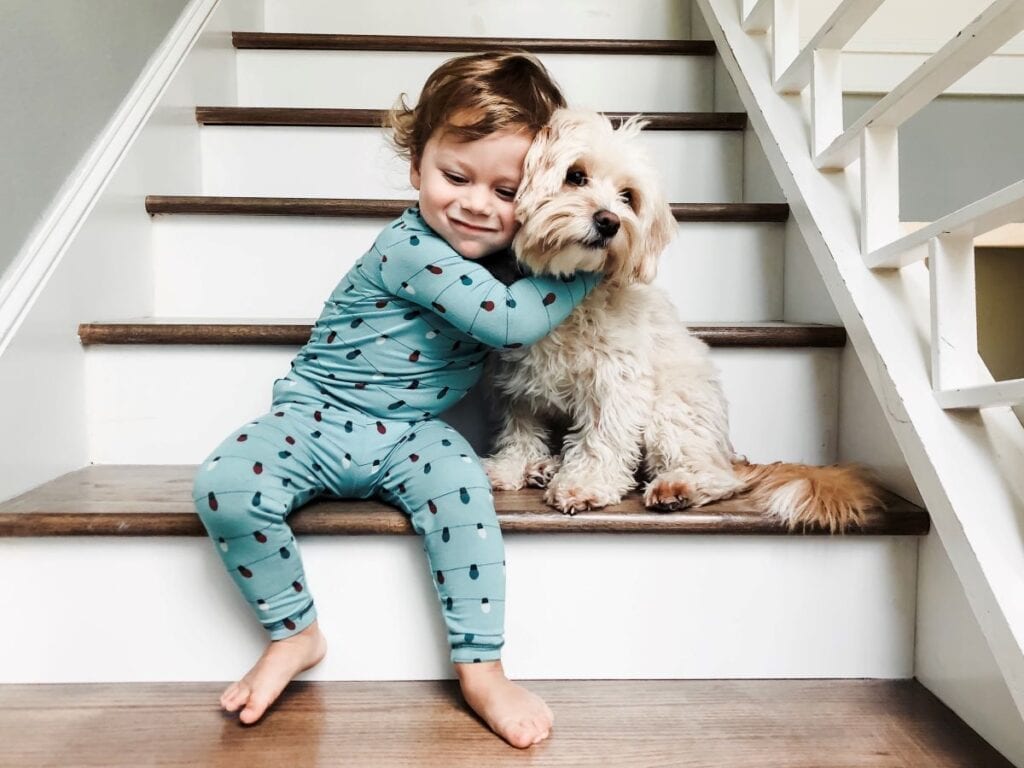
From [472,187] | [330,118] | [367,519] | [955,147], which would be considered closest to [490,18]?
[330,118]

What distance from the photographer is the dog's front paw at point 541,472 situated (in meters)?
1.26

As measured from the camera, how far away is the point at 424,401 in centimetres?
120

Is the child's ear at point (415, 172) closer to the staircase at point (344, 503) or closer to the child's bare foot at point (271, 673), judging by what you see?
the staircase at point (344, 503)

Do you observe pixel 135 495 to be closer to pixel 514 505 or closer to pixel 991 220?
pixel 514 505

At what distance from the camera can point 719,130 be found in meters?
1.85

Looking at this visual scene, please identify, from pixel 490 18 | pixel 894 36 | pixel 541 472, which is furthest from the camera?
pixel 490 18

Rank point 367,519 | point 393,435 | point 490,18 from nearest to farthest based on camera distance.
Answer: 1. point 367,519
2. point 393,435
3. point 490,18

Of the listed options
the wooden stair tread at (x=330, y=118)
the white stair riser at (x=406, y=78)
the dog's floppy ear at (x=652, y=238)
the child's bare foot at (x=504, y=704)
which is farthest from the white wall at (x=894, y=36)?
the child's bare foot at (x=504, y=704)

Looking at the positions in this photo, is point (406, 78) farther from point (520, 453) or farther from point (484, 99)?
point (520, 453)

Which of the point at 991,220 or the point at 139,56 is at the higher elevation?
the point at 139,56

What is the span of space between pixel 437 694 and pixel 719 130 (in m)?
1.45

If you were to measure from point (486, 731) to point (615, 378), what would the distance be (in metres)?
0.54

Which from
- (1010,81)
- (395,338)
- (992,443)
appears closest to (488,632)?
(395,338)

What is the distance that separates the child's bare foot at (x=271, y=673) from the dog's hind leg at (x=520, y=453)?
0.37 m
